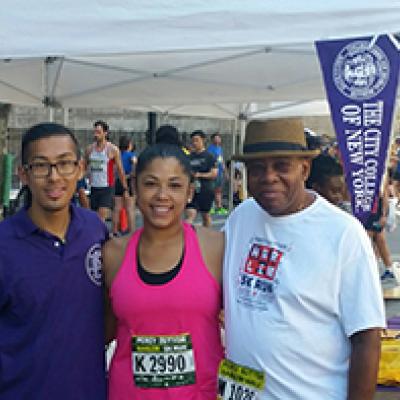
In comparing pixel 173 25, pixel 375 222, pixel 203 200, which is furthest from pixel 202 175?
pixel 173 25

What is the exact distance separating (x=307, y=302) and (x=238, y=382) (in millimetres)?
305

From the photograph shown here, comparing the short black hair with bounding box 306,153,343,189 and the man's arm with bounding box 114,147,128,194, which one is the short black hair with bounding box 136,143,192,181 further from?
the man's arm with bounding box 114,147,128,194

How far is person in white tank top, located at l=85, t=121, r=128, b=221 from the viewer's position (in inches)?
345

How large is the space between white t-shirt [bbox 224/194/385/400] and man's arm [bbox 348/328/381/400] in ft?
0.09

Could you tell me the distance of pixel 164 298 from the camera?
176 centimetres

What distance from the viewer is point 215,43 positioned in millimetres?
3930

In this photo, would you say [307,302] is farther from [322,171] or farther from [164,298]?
[322,171]

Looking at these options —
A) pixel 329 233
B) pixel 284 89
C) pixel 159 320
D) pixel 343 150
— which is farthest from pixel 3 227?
pixel 284 89

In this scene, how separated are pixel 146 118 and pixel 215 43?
12.8 m

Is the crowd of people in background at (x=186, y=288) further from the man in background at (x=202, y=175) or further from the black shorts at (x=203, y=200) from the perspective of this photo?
the black shorts at (x=203, y=200)

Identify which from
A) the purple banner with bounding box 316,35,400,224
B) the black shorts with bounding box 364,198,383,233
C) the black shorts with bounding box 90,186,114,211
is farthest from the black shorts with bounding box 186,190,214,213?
the purple banner with bounding box 316,35,400,224

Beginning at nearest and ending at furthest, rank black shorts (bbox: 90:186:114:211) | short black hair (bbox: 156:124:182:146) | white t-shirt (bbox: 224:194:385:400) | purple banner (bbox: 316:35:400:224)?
white t-shirt (bbox: 224:194:385:400) → purple banner (bbox: 316:35:400:224) → short black hair (bbox: 156:124:182:146) → black shorts (bbox: 90:186:114:211)

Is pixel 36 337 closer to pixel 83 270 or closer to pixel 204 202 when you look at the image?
pixel 83 270

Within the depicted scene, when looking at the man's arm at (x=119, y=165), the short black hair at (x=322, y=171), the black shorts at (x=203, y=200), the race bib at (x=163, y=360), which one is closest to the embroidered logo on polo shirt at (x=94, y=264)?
the race bib at (x=163, y=360)
